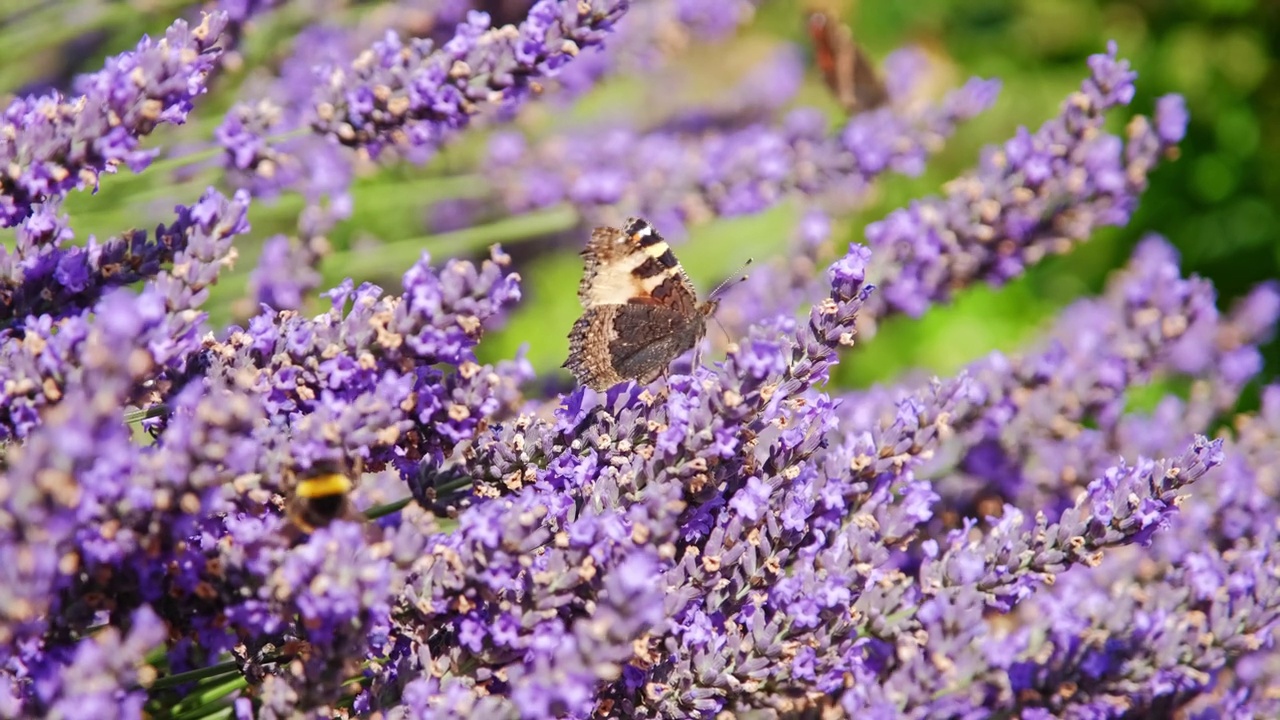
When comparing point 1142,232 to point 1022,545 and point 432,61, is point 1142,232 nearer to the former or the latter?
point 1022,545

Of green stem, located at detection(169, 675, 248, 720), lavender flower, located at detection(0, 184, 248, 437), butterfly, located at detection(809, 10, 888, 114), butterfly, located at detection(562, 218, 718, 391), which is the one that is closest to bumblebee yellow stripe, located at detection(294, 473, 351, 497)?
lavender flower, located at detection(0, 184, 248, 437)

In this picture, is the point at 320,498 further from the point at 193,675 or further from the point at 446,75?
the point at 446,75

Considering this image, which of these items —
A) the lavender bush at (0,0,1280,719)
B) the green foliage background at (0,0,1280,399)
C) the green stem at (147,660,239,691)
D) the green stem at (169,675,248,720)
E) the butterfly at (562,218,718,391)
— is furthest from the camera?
the green foliage background at (0,0,1280,399)

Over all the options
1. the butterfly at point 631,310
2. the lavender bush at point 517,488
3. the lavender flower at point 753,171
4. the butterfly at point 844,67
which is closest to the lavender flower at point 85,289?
the lavender bush at point 517,488

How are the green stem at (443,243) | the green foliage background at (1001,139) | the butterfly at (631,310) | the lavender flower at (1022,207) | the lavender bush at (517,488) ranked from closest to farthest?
1. the lavender bush at (517,488)
2. the butterfly at (631,310)
3. the lavender flower at (1022,207)
4. the green stem at (443,243)
5. the green foliage background at (1001,139)

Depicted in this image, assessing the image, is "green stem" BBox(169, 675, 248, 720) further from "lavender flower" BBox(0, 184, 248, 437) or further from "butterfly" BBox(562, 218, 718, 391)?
"butterfly" BBox(562, 218, 718, 391)

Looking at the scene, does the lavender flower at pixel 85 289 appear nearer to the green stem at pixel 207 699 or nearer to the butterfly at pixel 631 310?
the green stem at pixel 207 699
